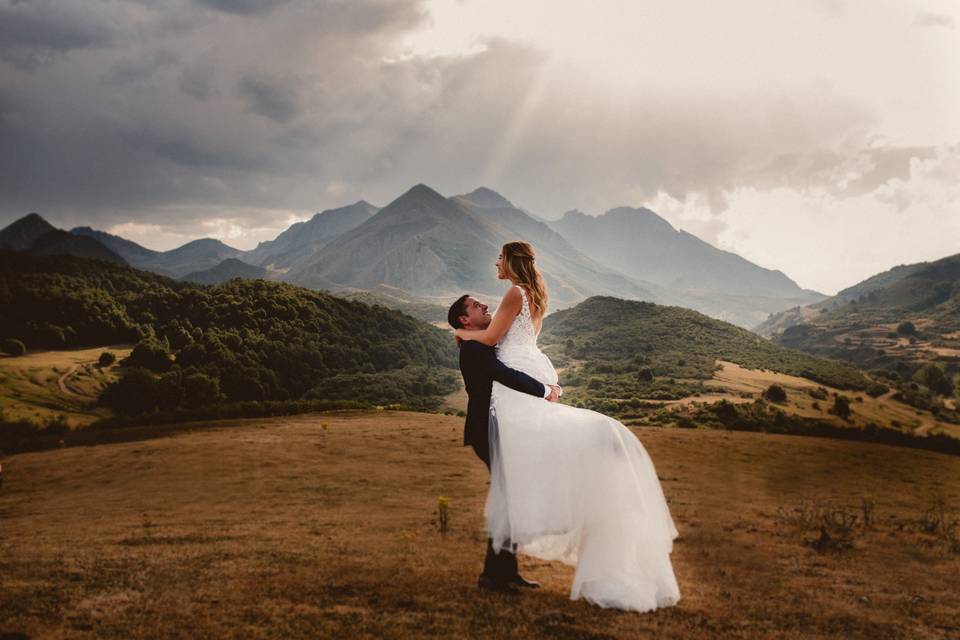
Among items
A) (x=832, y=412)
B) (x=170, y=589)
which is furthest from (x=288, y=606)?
(x=832, y=412)

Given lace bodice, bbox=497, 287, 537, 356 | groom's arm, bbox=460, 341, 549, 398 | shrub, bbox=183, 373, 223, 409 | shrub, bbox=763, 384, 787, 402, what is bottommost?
shrub, bbox=183, 373, 223, 409

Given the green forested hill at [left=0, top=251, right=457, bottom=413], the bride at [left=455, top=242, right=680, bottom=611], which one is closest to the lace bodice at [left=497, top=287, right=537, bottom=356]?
the bride at [left=455, top=242, right=680, bottom=611]

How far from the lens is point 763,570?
408 inches

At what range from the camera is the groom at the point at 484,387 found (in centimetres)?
605

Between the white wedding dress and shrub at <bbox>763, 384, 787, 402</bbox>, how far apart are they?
106 metres

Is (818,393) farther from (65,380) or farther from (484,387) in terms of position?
(65,380)

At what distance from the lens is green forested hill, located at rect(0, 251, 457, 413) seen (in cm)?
9075

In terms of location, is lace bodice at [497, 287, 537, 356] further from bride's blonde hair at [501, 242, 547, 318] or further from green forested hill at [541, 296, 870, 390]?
green forested hill at [541, 296, 870, 390]

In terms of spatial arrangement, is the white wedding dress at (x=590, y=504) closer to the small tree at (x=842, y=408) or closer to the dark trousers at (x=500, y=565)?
the dark trousers at (x=500, y=565)

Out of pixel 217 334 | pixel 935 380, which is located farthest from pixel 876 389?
pixel 217 334

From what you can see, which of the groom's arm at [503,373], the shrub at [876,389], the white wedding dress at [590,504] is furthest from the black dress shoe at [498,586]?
the shrub at [876,389]

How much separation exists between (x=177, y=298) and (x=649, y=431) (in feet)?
353

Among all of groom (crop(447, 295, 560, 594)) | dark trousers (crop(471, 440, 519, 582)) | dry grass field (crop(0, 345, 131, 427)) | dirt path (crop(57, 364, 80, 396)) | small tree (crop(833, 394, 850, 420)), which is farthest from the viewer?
small tree (crop(833, 394, 850, 420))

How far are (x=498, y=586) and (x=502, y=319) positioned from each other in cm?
316
